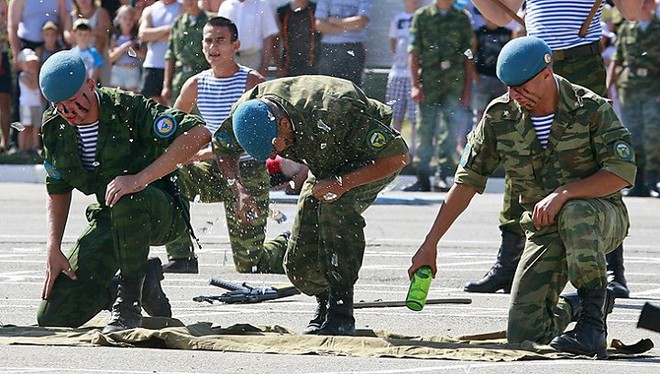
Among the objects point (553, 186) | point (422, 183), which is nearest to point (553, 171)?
point (553, 186)

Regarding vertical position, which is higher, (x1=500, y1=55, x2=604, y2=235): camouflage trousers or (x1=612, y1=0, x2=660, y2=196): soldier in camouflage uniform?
(x1=500, y1=55, x2=604, y2=235): camouflage trousers

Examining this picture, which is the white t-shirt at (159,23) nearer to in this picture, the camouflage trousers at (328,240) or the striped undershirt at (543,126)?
the camouflage trousers at (328,240)

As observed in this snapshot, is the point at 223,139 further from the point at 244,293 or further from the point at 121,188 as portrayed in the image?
the point at 244,293

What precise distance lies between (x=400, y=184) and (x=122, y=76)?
3.02 meters

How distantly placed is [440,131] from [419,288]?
849cm

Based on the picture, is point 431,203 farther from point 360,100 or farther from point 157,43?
point 360,100

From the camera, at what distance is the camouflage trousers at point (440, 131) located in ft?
52.2

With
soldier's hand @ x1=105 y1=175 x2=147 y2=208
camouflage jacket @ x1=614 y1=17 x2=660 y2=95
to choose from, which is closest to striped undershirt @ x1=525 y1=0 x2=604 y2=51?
soldier's hand @ x1=105 y1=175 x2=147 y2=208

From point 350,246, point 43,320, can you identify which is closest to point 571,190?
point 350,246

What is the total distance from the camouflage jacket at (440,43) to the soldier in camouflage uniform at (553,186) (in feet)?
22.6

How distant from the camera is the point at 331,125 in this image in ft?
26.2

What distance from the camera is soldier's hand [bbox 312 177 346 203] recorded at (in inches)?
314

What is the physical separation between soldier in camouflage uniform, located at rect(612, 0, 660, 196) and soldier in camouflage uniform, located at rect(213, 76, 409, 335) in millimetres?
8307

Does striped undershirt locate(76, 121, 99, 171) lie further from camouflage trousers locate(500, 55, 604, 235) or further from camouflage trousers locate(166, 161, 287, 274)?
camouflage trousers locate(500, 55, 604, 235)
